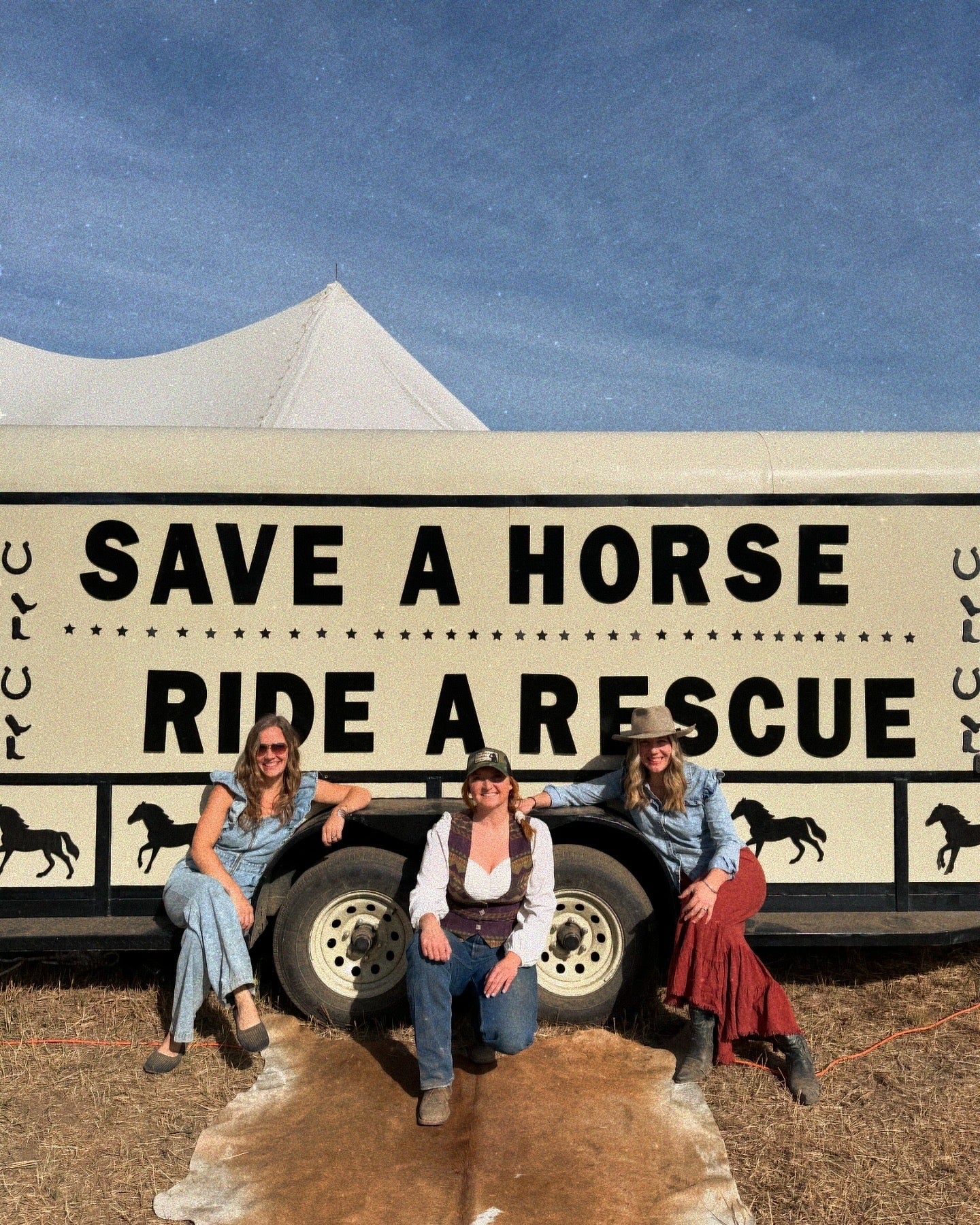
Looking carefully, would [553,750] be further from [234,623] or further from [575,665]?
[234,623]

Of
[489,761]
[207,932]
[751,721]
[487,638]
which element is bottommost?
[207,932]

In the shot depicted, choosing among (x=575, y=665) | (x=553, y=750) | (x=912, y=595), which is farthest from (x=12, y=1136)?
(x=912, y=595)

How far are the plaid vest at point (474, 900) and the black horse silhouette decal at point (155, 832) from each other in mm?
1359

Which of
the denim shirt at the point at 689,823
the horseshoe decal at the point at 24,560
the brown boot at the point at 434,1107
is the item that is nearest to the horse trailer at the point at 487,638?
the horseshoe decal at the point at 24,560

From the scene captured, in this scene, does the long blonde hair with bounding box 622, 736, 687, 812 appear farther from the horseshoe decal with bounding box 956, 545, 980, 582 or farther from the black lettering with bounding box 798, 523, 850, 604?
the horseshoe decal with bounding box 956, 545, 980, 582

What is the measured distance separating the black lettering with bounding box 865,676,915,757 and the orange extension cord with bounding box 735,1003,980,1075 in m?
1.28

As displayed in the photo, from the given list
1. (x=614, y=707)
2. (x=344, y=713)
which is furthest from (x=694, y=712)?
(x=344, y=713)

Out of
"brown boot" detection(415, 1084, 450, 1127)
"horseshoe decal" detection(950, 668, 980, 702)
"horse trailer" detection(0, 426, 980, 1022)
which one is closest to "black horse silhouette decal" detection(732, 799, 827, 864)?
"horse trailer" detection(0, 426, 980, 1022)

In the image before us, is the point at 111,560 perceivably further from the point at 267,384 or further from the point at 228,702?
the point at 267,384

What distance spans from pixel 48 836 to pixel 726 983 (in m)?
3.16

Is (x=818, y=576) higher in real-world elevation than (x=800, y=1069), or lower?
higher

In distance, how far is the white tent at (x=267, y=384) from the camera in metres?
10.4

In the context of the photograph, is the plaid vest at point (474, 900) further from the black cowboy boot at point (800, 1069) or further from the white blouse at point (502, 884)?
the black cowboy boot at point (800, 1069)

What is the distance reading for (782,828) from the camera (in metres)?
4.46
